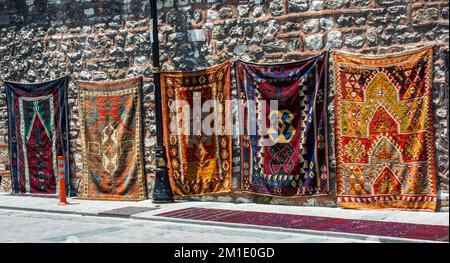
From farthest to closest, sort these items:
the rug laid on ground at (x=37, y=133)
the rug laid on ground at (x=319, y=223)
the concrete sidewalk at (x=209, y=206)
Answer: the rug laid on ground at (x=37, y=133) < the concrete sidewalk at (x=209, y=206) < the rug laid on ground at (x=319, y=223)

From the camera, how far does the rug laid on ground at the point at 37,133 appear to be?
14.4 m

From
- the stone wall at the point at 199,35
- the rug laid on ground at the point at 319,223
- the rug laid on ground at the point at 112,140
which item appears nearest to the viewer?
the rug laid on ground at the point at 319,223

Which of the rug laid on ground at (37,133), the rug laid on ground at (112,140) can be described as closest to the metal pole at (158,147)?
the rug laid on ground at (112,140)

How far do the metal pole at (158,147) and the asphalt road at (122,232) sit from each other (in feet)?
4.82

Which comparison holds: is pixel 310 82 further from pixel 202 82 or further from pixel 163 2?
pixel 163 2

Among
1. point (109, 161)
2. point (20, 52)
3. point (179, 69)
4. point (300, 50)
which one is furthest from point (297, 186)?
point (20, 52)

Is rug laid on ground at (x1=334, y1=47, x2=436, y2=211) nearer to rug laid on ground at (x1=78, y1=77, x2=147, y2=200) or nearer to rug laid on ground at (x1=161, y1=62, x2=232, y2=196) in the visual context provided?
rug laid on ground at (x1=161, y1=62, x2=232, y2=196)

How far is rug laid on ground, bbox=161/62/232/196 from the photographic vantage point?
1243cm

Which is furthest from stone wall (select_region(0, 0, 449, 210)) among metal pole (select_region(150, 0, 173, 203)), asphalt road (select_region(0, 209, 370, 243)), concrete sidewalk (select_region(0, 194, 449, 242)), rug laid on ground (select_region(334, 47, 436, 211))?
asphalt road (select_region(0, 209, 370, 243))

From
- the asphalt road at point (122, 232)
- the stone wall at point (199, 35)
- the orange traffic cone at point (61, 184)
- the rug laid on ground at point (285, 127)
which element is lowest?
the asphalt road at point (122, 232)

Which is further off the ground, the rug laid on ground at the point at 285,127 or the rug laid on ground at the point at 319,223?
the rug laid on ground at the point at 285,127

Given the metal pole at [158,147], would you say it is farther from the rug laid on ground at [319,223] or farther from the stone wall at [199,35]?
the rug laid on ground at [319,223]

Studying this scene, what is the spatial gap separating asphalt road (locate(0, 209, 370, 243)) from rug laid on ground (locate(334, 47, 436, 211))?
85.0 inches

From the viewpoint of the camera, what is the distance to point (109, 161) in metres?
13.8
